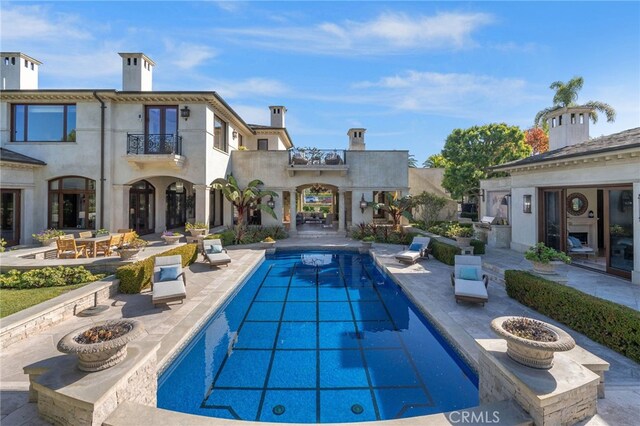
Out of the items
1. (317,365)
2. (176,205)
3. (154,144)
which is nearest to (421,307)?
(317,365)

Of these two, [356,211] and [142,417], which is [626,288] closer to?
[142,417]

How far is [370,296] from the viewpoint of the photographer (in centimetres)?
1048

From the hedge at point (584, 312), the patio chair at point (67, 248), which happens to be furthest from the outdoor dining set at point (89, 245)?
the hedge at point (584, 312)

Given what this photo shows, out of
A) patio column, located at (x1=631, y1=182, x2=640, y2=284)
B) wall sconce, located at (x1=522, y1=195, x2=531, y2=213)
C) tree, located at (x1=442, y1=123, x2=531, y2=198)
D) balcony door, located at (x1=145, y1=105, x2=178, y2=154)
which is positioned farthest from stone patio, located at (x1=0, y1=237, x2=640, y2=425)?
tree, located at (x1=442, y1=123, x2=531, y2=198)

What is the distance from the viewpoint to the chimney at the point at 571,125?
580 inches

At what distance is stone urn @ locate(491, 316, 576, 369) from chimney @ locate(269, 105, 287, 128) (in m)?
26.7

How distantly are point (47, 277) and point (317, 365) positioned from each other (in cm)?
903

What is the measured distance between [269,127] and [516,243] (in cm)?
2085

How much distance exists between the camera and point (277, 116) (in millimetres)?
28375

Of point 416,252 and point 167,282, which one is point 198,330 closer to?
point 167,282

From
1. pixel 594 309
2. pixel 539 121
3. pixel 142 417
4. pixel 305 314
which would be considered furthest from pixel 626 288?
pixel 539 121

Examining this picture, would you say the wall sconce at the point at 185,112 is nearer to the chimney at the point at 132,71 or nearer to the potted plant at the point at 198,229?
the chimney at the point at 132,71

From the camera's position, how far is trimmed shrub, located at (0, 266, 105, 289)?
8914 mm

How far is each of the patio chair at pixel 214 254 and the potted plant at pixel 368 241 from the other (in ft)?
27.5
